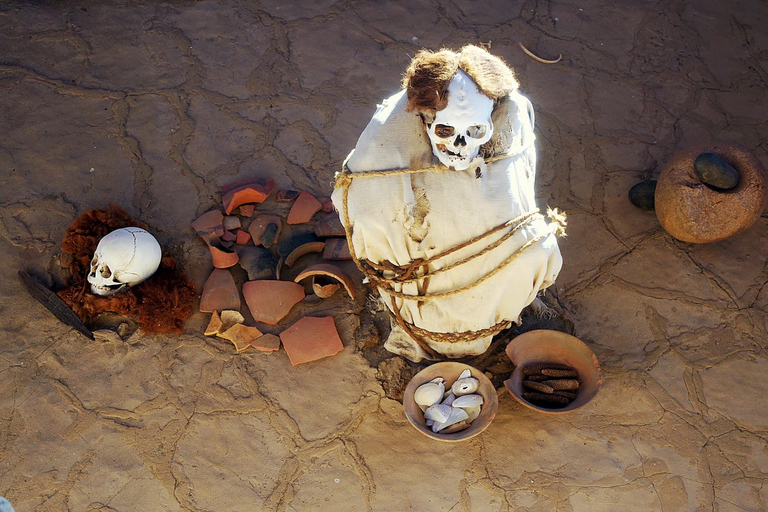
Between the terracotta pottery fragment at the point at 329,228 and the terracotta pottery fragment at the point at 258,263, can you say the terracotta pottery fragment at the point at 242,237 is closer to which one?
the terracotta pottery fragment at the point at 258,263

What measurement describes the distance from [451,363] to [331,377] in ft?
2.31

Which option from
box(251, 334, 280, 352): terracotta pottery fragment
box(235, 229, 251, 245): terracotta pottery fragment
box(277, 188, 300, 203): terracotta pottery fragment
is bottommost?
box(251, 334, 280, 352): terracotta pottery fragment

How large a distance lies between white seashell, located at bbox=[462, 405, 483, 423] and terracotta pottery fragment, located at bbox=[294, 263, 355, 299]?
0.99 m

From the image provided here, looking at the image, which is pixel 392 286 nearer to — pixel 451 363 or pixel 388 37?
pixel 451 363

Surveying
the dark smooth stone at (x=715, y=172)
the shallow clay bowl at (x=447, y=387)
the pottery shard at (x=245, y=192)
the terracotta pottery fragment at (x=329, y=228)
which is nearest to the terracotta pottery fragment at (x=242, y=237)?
the pottery shard at (x=245, y=192)

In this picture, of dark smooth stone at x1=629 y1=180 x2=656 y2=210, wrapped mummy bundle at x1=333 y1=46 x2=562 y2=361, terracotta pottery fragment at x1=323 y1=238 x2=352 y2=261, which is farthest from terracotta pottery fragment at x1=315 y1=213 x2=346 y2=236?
dark smooth stone at x1=629 y1=180 x2=656 y2=210

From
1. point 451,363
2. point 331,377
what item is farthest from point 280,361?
point 451,363

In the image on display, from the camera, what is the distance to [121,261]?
11.9 ft

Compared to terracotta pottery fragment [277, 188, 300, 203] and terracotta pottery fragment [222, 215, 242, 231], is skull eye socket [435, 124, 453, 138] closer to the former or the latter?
terracotta pottery fragment [277, 188, 300, 203]

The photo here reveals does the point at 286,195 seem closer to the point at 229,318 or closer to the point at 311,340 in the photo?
the point at 229,318

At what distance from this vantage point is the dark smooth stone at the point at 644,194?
419 cm

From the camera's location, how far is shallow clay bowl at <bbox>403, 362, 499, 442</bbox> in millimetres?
3133

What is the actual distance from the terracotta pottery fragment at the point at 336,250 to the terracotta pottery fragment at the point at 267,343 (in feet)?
1.96

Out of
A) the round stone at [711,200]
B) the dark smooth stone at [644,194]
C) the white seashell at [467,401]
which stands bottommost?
the white seashell at [467,401]
